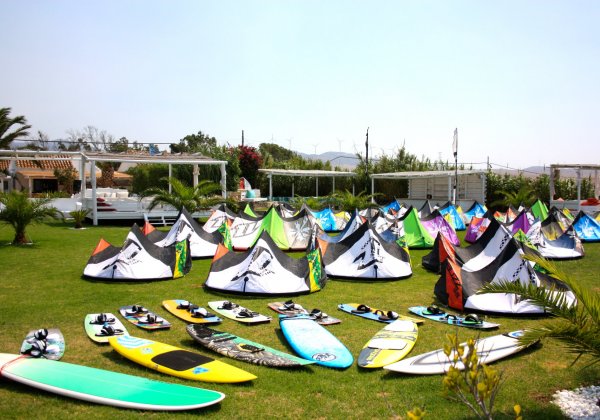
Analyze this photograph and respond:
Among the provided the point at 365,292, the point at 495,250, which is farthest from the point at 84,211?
the point at 495,250

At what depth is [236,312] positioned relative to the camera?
9.23 m

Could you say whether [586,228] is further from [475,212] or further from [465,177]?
[465,177]

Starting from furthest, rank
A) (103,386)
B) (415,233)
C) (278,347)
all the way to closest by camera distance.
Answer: (415,233)
(278,347)
(103,386)

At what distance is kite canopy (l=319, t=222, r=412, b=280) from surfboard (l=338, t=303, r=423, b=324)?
105 inches

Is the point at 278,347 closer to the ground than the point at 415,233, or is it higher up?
closer to the ground

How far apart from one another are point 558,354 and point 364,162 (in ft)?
113

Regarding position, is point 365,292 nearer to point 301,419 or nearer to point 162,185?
point 301,419

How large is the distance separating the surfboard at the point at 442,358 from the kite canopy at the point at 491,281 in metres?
1.68

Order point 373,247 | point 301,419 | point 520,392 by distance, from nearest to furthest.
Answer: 1. point 301,419
2. point 520,392
3. point 373,247

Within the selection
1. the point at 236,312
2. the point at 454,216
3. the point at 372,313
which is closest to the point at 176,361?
the point at 236,312

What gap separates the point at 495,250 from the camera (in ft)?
39.4

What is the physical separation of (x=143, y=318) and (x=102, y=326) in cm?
70

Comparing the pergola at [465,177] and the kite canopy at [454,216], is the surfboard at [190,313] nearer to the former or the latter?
the kite canopy at [454,216]

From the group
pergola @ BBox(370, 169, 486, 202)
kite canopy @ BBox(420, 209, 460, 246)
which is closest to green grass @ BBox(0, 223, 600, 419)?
kite canopy @ BBox(420, 209, 460, 246)
